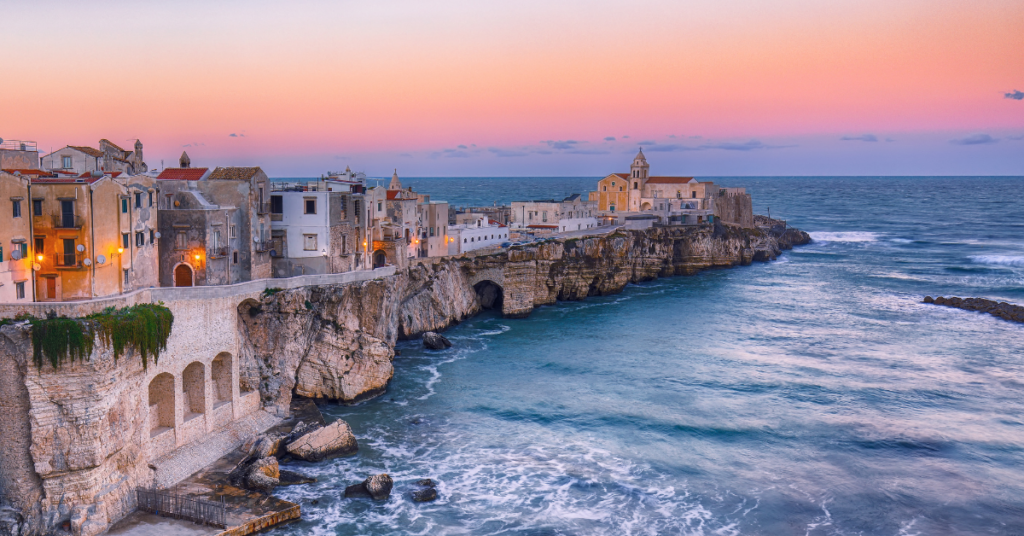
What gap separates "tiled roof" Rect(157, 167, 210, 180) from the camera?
48594mm

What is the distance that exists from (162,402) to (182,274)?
11111 mm

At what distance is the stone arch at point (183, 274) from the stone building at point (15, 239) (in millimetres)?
9156

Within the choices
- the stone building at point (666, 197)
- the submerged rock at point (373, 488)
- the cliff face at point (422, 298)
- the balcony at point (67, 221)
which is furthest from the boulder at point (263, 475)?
the stone building at point (666, 197)

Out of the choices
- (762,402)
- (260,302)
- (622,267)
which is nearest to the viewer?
(260,302)

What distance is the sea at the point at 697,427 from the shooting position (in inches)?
1276

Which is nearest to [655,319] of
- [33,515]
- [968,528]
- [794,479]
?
[794,479]

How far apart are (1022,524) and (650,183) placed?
9015 cm

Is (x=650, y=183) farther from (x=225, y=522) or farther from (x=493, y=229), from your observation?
(x=225, y=522)

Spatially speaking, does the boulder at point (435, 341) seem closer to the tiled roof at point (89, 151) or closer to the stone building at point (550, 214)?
the tiled roof at point (89, 151)

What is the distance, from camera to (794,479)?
35594 millimetres

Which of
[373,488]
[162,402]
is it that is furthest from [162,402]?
[373,488]

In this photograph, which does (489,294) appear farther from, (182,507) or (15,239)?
(182,507)

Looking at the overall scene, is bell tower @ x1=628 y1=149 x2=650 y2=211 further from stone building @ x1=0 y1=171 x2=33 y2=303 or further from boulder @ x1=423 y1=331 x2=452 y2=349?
stone building @ x1=0 y1=171 x2=33 y2=303

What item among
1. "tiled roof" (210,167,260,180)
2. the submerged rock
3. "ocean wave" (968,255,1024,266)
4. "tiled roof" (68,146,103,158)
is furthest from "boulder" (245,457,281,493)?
"ocean wave" (968,255,1024,266)
